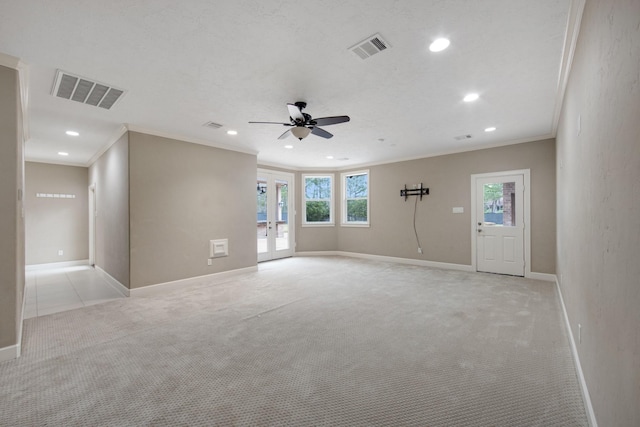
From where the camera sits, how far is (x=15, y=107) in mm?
2494

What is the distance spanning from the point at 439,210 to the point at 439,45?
4537mm

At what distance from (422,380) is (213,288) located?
3.67 meters

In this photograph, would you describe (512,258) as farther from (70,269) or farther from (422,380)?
(70,269)

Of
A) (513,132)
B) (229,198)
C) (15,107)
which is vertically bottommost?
(229,198)

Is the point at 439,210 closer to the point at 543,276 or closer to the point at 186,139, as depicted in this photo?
A: the point at 543,276

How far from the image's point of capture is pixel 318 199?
27.5 feet

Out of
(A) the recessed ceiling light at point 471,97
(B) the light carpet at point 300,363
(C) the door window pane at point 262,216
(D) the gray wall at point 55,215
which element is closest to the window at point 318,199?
(C) the door window pane at point 262,216

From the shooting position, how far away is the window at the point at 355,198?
7.81m

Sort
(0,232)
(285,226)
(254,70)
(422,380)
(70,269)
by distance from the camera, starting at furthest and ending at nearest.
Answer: (285,226)
(70,269)
(254,70)
(0,232)
(422,380)

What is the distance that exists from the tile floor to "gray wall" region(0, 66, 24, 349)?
54.7 inches

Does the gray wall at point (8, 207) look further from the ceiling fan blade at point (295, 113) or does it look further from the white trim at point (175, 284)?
the ceiling fan blade at point (295, 113)

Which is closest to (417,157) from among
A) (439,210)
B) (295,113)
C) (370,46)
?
(439,210)

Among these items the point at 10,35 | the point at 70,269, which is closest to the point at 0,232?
the point at 10,35

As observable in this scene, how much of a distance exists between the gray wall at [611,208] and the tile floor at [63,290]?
5.38m
